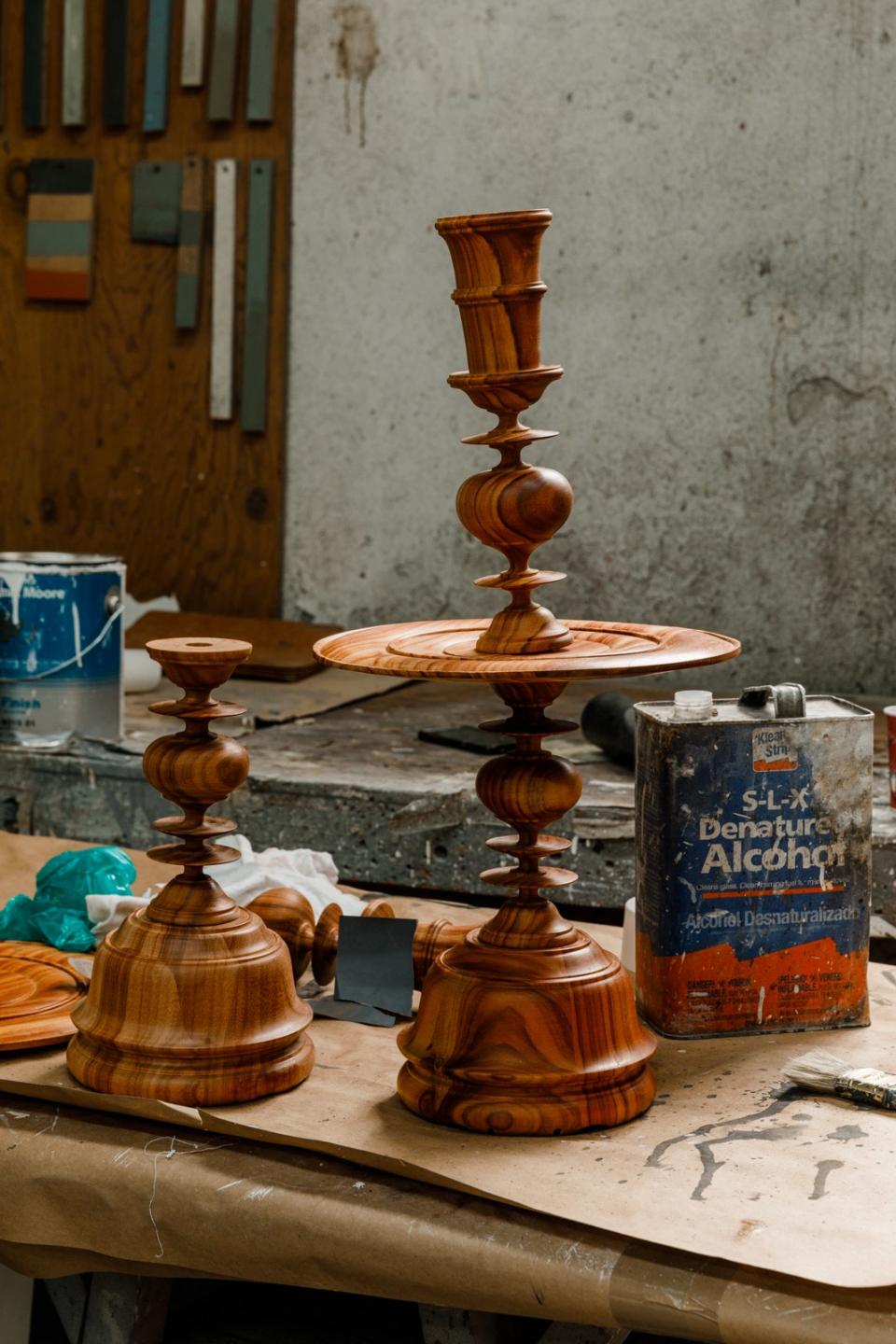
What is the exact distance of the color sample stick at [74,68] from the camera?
137 inches

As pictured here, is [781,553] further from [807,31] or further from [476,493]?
[476,493]

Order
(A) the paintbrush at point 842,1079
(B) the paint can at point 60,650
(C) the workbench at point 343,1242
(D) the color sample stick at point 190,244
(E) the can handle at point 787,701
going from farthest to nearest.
Answer: (D) the color sample stick at point 190,244 < (B) the paint can at point 60,650 < (E) the can handle at point 787,701 < (A) the paintbrush at point 842,1079 < (C) the workbench at point 343,1242

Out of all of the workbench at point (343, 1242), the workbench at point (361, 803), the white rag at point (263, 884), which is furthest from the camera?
the workbench at point (361, 803)

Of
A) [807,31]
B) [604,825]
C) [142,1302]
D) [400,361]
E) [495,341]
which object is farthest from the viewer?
[400,361]

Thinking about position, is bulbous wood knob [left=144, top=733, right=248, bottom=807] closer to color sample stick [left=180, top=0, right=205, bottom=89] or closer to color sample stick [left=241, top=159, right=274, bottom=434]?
color sample stick [left=241, top=159, right=274, bottom=434]

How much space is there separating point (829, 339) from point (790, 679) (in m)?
0.71

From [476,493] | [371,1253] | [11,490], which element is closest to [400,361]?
[11,490]

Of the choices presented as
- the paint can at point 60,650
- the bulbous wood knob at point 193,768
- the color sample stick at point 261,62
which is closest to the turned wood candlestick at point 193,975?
the bulbous wood knob at point 193,768

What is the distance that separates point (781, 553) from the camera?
10.4 feet

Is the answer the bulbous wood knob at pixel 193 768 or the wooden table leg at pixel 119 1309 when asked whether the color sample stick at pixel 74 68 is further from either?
the wooden table leg at pixel 119 1309

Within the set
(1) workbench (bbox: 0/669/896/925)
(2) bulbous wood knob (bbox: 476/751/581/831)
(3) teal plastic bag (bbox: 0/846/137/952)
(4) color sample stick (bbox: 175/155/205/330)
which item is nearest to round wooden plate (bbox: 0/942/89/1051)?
(3) teal plastic bag (bbox: 0/846/137/952)

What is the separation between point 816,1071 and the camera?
3.67 ft

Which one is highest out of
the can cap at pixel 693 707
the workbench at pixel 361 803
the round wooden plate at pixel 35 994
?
the can cap at pixel 693 707

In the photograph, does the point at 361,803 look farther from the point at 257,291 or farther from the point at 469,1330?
the point at 257,291
